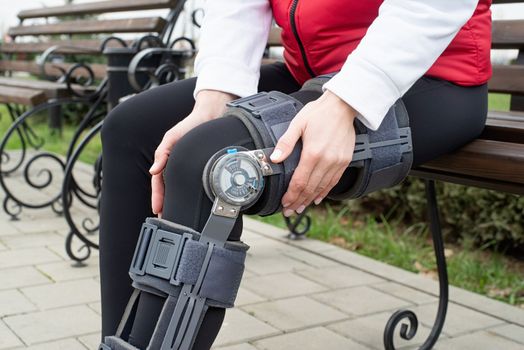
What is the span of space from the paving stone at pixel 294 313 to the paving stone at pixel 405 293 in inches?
11.8

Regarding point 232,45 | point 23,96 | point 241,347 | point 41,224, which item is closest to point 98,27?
point 23,96

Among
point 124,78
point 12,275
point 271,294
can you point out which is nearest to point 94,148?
point 124,78

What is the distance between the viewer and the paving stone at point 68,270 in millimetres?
2648

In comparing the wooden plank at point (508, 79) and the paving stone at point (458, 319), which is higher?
the wooden plank at point (508, 79)

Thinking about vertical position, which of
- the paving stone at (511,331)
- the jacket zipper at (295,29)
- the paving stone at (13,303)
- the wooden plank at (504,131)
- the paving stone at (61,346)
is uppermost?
the jacket zipper at (295,29)

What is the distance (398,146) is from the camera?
127 centimetres

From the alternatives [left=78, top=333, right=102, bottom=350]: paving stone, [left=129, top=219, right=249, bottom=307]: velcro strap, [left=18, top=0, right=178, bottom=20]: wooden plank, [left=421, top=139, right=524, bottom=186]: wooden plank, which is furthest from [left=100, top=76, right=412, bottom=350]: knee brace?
[left=18, top=0, right=178, bottom=20]: wooden plank

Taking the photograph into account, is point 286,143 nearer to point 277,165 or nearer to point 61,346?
point 277,165

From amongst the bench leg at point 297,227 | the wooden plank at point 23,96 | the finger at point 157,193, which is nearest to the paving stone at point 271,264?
the bench leg at point 297,227

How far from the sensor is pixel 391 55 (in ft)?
3.84

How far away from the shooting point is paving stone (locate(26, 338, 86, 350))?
1996 mm

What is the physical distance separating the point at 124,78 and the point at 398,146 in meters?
1.99

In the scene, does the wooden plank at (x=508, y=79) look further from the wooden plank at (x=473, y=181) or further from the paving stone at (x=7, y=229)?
the paving stone at (x=7, y=229)

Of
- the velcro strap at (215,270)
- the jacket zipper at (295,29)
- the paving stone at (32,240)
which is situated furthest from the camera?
the paving stone at (32,240)
